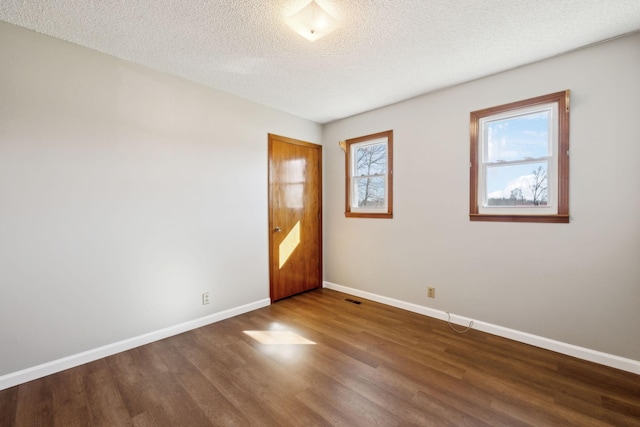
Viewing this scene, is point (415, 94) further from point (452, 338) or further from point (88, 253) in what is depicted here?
point (88, 253)

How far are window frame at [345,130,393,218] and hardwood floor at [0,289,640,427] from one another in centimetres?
154

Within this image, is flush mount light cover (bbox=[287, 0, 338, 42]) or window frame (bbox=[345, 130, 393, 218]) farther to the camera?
window frame (bbox=[345, 130, 393, 218])

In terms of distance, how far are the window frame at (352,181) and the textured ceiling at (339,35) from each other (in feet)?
2.64

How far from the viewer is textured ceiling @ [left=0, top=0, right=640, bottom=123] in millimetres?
1782

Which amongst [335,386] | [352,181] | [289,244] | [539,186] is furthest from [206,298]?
[539,186]

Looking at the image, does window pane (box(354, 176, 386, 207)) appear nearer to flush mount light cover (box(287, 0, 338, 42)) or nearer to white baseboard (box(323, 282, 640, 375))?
white baseboard (box(323, 282, 640, 375))

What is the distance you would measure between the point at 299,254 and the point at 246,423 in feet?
8.07

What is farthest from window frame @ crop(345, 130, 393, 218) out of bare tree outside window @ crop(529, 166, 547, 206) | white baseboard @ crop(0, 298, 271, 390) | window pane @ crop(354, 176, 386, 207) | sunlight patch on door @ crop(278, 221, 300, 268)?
white baseboard @ crop(0, 298, 271, 390)

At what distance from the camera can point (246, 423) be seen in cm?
160

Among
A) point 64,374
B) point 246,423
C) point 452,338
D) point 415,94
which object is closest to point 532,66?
point 415,94

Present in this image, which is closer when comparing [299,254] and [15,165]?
[15,165]

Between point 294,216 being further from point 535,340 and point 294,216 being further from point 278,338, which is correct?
point 535,340

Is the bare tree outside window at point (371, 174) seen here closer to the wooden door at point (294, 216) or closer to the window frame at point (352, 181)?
the window frame at point (352, 181)

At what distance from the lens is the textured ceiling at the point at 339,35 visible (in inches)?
70.2
